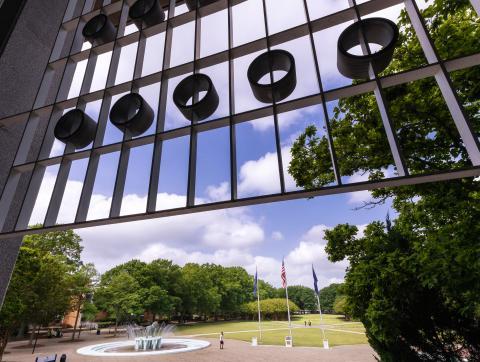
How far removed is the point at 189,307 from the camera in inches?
2253

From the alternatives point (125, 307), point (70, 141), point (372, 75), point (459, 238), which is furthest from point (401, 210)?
point (125, 307)

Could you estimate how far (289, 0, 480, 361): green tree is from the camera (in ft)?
23.8

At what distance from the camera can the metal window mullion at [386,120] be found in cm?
272

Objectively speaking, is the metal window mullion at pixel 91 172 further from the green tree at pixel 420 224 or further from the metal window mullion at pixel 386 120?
the green tree at pixel 420 224

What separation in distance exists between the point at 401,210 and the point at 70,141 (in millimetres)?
12644

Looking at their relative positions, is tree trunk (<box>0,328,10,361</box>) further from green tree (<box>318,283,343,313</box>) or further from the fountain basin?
green tree (<box>318,283,343,313</box>)

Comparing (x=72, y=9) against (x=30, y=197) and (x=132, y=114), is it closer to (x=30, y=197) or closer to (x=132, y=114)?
(x=132, y=114)

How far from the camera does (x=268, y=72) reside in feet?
13.8

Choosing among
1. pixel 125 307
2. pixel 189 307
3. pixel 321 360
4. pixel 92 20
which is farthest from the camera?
pixel 189 307

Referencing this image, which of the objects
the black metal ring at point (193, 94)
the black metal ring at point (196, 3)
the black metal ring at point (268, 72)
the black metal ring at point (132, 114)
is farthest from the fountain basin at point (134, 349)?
the black metal ring at point (268, 72)

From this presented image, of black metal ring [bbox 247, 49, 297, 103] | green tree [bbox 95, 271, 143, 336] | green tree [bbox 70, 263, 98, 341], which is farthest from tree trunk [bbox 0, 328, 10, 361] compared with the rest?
black metal ring [bbox 247, 49, 297, 103]

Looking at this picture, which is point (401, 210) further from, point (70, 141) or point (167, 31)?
point (70, 141)

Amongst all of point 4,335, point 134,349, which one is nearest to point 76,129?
point 4,335

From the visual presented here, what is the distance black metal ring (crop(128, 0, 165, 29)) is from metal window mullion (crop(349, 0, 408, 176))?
11.8 ft
